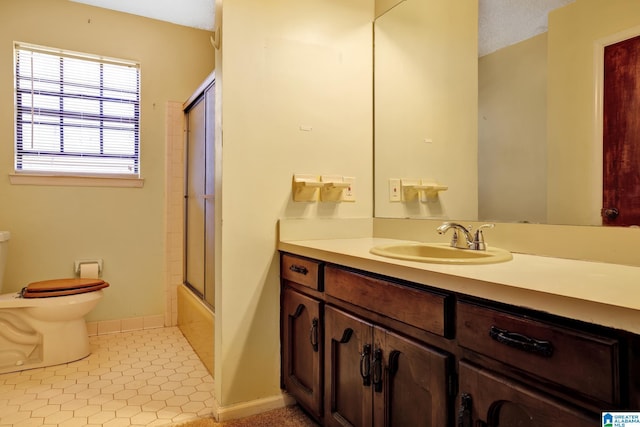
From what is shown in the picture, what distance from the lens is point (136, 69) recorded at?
9.37 ft

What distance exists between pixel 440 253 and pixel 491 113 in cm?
60

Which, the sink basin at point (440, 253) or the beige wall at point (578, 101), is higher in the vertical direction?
the beige wall at point (578, 101)

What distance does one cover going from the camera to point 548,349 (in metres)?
0.72

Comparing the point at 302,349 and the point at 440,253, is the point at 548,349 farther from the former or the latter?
the point at 302,349

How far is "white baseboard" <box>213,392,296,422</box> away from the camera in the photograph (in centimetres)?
167

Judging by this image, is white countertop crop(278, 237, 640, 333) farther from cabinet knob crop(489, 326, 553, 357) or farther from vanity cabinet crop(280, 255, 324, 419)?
vanity cabinet crop(280, 255, 324, 419)

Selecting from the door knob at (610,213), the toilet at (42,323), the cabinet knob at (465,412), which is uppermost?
the door knob at (610,213)

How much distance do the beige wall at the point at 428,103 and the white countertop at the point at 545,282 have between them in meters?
0.51

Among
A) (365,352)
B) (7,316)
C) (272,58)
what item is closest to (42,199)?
(7,316)

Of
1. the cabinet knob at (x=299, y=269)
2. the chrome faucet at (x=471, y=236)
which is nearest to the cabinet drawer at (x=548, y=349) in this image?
the chrome faucet at (x=471, y=236)

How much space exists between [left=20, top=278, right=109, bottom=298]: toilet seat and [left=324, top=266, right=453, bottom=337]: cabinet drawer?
170cm

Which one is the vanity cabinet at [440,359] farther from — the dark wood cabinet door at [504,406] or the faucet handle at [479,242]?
the faucet handle at [479,242]

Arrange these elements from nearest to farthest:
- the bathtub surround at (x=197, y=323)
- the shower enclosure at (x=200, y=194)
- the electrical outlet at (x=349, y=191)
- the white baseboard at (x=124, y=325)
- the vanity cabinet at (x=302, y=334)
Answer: the vanity cabinet at (x=302, y=334)
the electrical outlet at (x=349, y=191)
the bathtub surround at (x=197, y=323)
the shower enclosure at (x=200, y=194)
the white baseboard at (x=124, y=325)

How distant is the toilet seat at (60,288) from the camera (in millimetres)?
2211
